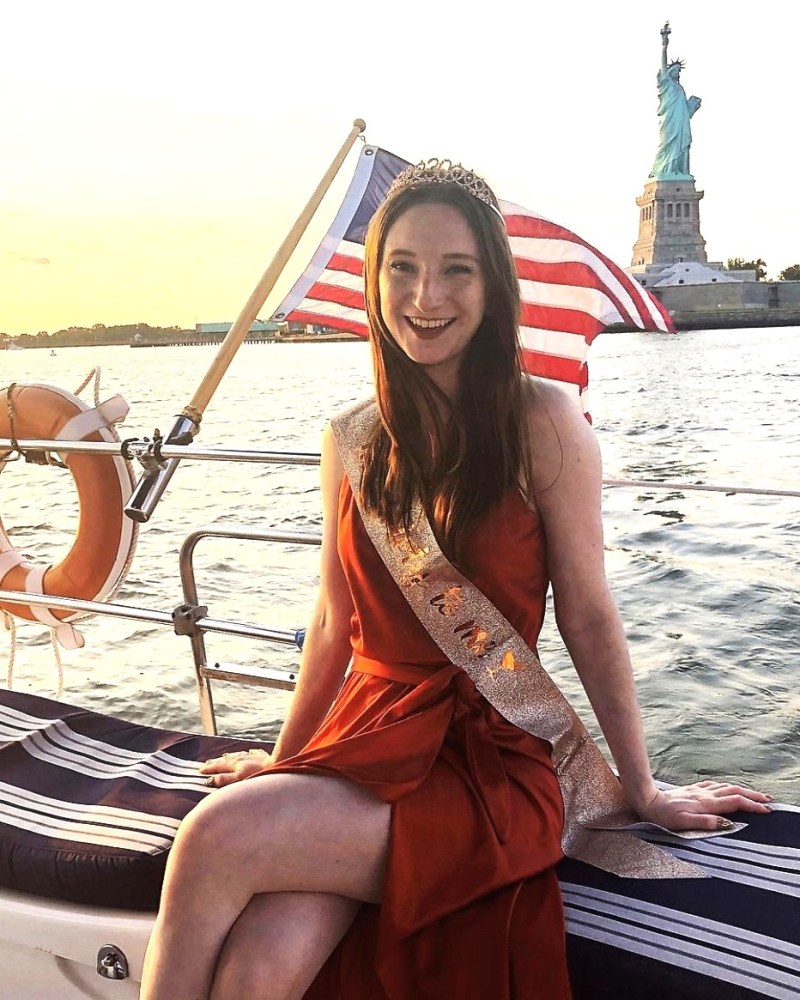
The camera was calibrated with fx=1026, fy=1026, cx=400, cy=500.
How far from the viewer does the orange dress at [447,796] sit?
4.43 feet

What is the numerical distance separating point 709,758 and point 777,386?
99.0 ft

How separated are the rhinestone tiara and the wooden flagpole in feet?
3.85

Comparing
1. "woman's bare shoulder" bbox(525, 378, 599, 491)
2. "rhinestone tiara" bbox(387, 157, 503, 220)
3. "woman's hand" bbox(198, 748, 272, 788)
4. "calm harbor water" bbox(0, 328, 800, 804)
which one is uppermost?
"rhinestone tiara" bbox(387, 157, 503, 220)

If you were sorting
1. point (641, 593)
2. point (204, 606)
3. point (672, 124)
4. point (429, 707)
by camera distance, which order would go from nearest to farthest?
point (429, 707)
point (204, 606)
point (641, 593)
point (672, 124)

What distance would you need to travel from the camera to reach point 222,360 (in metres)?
3.25

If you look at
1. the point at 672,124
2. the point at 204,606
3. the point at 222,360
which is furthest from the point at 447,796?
the point at 672,124

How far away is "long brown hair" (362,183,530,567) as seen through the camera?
66.0 inches

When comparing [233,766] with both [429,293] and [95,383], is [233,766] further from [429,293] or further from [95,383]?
[95,383]

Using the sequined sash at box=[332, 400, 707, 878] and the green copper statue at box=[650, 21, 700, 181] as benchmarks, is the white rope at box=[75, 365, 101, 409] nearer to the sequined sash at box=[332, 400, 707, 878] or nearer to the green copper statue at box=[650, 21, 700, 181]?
the sequined sash at box=[332, 400, 707, 878]

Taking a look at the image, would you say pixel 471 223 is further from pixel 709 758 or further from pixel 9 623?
pixel 709 758

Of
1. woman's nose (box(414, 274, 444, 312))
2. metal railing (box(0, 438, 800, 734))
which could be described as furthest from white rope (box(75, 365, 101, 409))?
A: woman's nose (box(414, 274, 444, 312))

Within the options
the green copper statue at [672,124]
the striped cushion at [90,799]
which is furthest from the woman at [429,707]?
Result: the green copper statue at [672,124]

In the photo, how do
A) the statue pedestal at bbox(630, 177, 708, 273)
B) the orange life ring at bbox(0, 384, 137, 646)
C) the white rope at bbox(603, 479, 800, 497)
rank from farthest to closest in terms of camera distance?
the statue pedestal at bbox(630, 177, 708, 273)
the orange life ring at bbox(0, 384, 137, 646)
the white rope at bbox(603, 479, 800, 497)

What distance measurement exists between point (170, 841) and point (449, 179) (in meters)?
1.21
